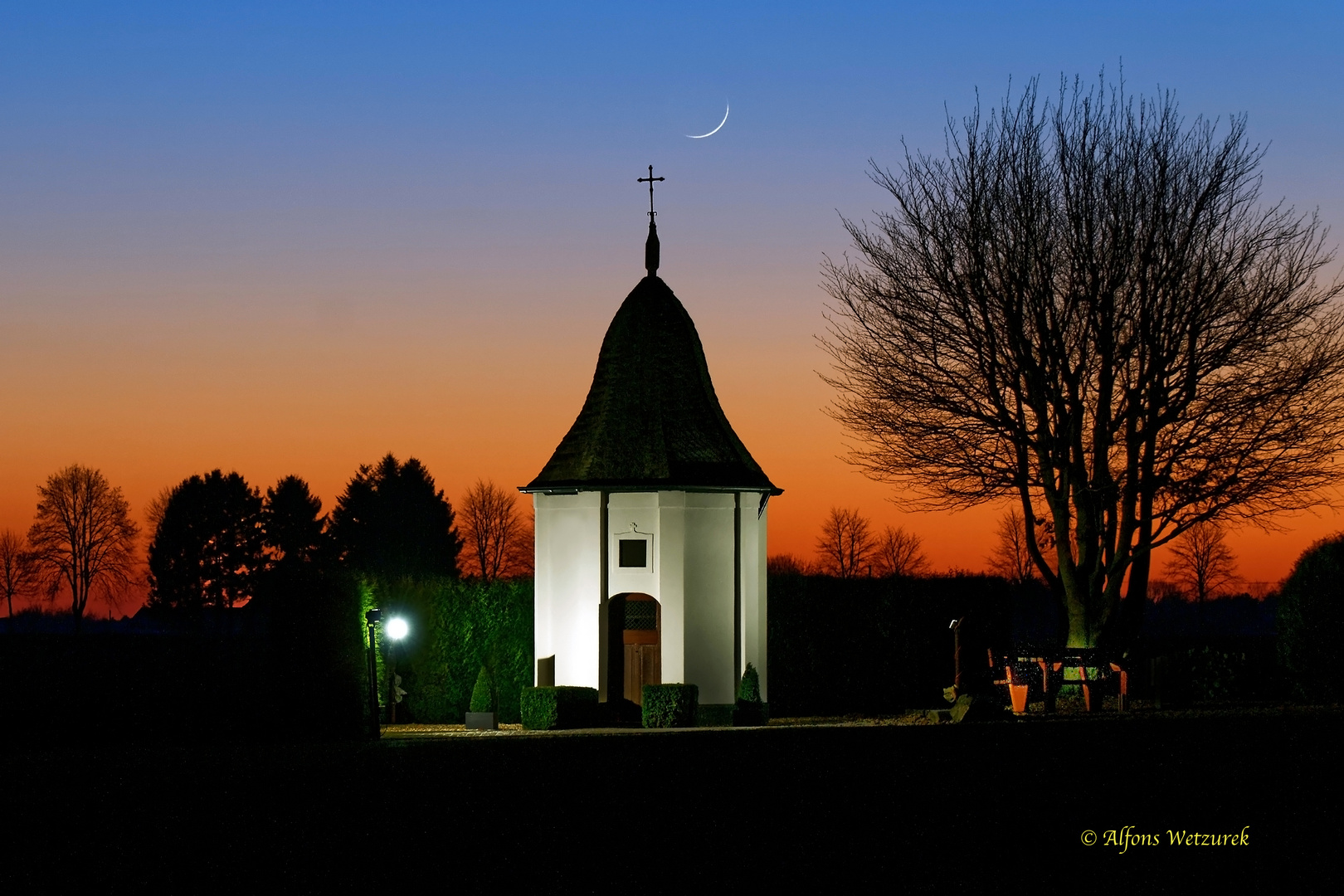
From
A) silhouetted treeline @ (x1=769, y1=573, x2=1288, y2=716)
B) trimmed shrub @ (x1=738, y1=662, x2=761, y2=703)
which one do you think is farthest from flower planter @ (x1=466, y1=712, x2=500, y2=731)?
silhouetted treeline @ (x1=769, y1=573, x2=1288, y2=716)

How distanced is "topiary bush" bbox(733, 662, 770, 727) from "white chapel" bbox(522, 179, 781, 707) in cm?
27

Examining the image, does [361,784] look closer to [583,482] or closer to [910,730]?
[910,730]

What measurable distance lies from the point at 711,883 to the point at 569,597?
1777 cm

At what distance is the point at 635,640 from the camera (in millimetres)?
28781

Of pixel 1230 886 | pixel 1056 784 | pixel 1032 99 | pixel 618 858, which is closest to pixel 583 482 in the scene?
pixel 1032 99

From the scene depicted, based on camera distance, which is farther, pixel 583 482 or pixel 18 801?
pixel 583 482

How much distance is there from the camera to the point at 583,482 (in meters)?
28.1

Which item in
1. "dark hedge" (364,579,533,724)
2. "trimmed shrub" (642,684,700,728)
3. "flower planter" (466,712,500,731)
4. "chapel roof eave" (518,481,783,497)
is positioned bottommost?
"flower planter" (466,712,500,731)

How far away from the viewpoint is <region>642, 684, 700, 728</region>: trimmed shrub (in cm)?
2669

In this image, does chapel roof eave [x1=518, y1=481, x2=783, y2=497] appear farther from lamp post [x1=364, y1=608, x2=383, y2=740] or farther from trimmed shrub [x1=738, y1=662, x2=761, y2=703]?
lamp post [x1=364, y1=608, x2=383, y2=740]

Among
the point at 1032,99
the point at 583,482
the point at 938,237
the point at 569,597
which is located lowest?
the point at 569,597

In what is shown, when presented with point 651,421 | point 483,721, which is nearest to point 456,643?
point 483,721

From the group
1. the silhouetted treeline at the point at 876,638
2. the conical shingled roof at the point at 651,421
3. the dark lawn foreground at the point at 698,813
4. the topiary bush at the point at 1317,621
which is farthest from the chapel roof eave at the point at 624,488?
the topiary bush at the point at 1317,621

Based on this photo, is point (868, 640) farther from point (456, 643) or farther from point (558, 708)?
point (456, 643)
